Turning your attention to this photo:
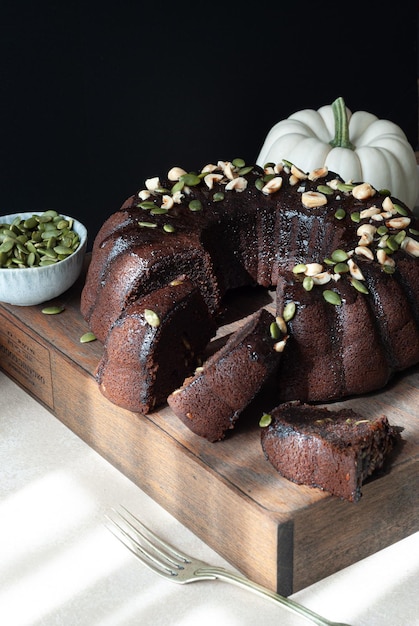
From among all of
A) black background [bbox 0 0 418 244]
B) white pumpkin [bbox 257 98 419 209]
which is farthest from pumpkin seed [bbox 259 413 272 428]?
black background [bbox 0 0 418 244]

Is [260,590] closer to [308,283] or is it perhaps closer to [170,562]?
[170,562]

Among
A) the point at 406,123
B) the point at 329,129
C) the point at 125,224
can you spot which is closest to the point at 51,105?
the point at 329,129

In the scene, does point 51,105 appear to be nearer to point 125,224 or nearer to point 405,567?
point 125,224

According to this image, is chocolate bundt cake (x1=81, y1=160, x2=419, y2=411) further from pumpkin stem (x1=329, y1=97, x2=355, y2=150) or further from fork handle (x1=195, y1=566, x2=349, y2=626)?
pumpkin stem (x1=329, y1=97, x2=355, y2=150)

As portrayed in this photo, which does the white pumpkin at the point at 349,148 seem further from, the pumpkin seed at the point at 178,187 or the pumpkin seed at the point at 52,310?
the pumpkin seed at the point at 52,310

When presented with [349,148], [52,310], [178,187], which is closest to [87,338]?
[52,310]
